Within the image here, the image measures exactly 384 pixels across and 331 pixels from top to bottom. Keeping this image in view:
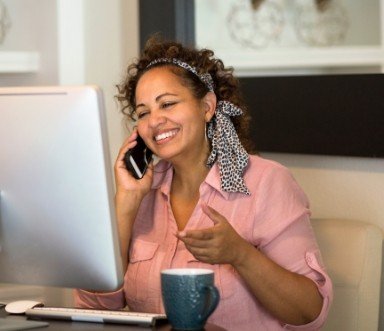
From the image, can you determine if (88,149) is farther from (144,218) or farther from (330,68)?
(330,68)

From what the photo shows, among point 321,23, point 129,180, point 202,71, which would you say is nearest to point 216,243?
point 129,180

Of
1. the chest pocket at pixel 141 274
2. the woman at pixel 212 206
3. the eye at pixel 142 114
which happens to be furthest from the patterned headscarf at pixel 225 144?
the chest pocket at pixel 141 274

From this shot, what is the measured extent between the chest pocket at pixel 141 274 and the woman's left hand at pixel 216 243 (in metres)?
0.27

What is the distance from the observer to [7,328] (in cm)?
176

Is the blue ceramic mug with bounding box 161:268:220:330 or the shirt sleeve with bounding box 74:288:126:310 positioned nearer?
the blue ceramic mug with bounding box 161:268:220:330

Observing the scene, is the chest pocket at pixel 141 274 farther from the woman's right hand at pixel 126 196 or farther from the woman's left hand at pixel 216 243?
the woman's left hand at pixel 216 243

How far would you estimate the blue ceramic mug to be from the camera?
5.45ft

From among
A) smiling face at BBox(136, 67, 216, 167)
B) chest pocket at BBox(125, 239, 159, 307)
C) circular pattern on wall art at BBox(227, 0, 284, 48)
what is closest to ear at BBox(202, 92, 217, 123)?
smiling face at BBox(136, 67, 216, 167)

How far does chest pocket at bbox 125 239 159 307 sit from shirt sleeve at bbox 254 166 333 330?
239mm

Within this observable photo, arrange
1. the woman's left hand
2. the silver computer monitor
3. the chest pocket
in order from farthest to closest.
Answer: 1. the chest pocket
2. the woman's left hand
3. the silver computer monitor

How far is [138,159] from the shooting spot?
2.39 metres

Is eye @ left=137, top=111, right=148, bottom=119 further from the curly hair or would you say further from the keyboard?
the keyboard

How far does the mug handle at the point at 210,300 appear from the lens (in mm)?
1669

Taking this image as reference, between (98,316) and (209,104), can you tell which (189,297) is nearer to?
(98,316)
